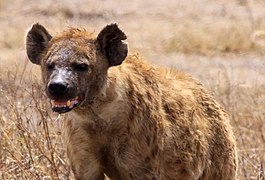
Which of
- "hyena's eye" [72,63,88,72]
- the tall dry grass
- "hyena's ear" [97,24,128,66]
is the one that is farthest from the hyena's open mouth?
the tall dry grass

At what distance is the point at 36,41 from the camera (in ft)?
20.1

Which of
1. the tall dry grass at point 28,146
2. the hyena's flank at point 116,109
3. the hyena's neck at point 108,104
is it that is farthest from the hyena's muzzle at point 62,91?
the tall dry grass at point 28,146

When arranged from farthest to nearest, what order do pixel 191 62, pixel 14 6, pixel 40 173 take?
1. pixel 14 6
2. pixel 191 62
3. pixel 40 173

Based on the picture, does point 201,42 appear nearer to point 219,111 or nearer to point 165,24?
point 165,24

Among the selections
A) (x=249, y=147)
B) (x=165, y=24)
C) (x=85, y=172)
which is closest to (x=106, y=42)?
(x=85, y=172)

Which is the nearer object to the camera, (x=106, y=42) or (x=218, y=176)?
(x=106, y=42)

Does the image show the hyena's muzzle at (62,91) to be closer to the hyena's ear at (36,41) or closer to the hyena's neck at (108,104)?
the hyena's neck at (108,104)

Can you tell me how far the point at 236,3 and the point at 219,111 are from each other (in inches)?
629

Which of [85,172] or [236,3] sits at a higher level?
[85,172]

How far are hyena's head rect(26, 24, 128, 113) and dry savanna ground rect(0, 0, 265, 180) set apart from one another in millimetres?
603

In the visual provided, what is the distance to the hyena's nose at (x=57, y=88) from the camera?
5567 mm

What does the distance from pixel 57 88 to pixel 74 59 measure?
0.24 m

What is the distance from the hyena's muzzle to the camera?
5.58m

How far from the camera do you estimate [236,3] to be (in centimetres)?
2277
